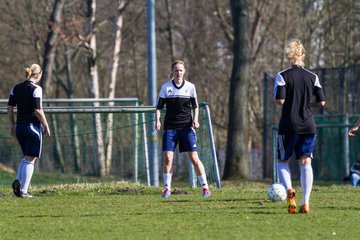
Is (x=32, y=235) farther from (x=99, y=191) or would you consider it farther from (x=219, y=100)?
(x=219, y=100)

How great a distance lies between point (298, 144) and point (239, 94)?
1665 cm

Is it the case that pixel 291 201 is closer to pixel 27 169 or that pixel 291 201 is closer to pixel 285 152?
pixel 285 152

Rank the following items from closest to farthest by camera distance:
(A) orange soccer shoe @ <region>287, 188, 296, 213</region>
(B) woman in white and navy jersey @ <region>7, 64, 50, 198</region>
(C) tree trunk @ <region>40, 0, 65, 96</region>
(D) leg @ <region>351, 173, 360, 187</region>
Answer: (A) orange soccer shoe @ <region>287, 188, 296, 213</region>, (B) woman in white and navy jersey @ <region>7, 64, 50, 198</region>, (D) leg @ <region>351, 173, 360, 187</region>, (C) tree trunk @ <region>40, 0, 65, 96</region>

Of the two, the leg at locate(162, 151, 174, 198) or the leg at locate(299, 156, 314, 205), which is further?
the leg at locate(162, 151, 174, 198)

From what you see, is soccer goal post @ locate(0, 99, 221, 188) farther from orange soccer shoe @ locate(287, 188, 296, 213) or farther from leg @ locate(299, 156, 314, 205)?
orange soccer shoe @ locate(287, 188, 296, 213)

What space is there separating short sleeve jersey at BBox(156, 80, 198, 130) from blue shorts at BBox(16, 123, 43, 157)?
1875 mm

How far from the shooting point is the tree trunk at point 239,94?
90.4 ft

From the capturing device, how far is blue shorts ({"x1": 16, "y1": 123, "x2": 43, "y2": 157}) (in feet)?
46.3

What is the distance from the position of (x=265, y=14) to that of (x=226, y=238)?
34.4 m

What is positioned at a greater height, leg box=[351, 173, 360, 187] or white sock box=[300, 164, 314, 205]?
white sock box=[300, 164, 314, 205]

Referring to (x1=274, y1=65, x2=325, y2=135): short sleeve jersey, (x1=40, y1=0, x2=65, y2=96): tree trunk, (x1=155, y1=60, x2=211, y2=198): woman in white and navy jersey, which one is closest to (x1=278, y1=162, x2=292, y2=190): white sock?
(x1=274, y1=65, x2=325, y2=135): short sleeve jersey

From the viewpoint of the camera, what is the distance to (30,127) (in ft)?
46.3

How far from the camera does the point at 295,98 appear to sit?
11.7 metres

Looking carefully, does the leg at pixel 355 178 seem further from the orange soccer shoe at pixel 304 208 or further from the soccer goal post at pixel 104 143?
the orange soccer shoe at pixel 304 208
